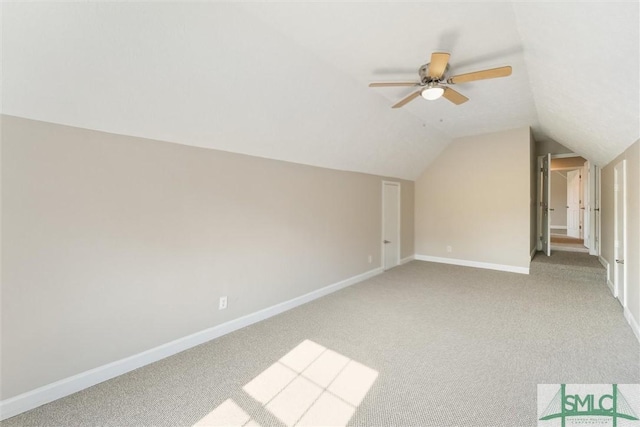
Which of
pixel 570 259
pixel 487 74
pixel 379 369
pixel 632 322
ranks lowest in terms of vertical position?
pixel 379 369

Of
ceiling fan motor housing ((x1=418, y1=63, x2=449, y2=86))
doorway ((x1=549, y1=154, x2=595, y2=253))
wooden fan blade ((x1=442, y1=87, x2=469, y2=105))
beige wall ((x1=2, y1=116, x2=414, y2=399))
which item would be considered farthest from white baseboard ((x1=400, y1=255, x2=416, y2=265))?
ceiling fan motor housing ((x1=418, y1=63, x2=449, y2=86))

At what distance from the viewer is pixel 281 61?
88.3 inches

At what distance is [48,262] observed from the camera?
1.81m

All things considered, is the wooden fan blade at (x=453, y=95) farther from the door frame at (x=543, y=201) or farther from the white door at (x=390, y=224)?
the door frame at (x=543, y=201)

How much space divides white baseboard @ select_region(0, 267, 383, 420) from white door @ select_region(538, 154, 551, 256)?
5.65 m

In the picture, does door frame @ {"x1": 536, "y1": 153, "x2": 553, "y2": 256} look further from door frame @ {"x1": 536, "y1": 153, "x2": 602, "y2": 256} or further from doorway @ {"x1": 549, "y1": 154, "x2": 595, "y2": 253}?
doorway @ {"x1": 549, "y1": 154, "x2": 595, "y2": 253}

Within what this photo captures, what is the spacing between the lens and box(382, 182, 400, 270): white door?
209 inches

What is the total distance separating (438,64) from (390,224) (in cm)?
367

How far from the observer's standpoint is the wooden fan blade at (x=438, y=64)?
2055 millimetres

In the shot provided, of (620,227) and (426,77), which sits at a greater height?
(426,77)

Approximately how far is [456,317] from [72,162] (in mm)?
3947

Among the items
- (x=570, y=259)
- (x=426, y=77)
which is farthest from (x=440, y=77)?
(x=570, y=259)

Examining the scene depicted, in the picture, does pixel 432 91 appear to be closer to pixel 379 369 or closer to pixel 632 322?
pixel 379 369
